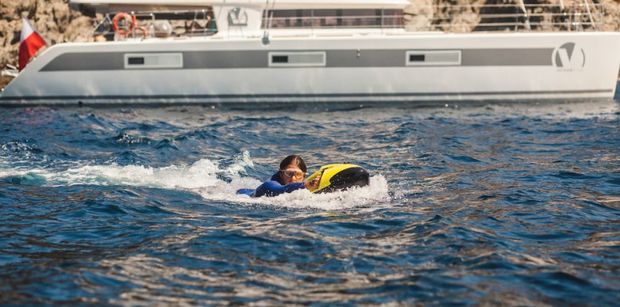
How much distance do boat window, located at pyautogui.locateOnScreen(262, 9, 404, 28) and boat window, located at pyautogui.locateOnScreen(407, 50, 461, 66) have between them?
134 cm

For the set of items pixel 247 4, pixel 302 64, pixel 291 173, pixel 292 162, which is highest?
pixel 247 4

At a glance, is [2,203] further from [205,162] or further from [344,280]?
[344,280]

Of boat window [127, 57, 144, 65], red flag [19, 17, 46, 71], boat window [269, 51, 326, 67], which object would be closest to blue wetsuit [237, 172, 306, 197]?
boat window [269, 51, 326, 67]

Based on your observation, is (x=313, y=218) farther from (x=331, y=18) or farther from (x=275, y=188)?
(x=331, y=18)

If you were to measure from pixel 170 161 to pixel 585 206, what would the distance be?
736cm

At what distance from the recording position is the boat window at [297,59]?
925 inches

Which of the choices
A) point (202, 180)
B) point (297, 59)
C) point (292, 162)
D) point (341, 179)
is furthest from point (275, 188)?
point (297, 59)

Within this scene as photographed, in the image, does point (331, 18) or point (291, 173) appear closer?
point (291, 173)

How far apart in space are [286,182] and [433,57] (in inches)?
495

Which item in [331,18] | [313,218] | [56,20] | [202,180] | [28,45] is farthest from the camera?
[56,20]

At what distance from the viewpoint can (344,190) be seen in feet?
36.7

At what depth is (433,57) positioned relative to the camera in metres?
23.6

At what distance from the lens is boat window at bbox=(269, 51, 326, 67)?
23500mm

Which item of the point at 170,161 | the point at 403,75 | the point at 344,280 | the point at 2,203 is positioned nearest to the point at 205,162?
the point at 170,161
